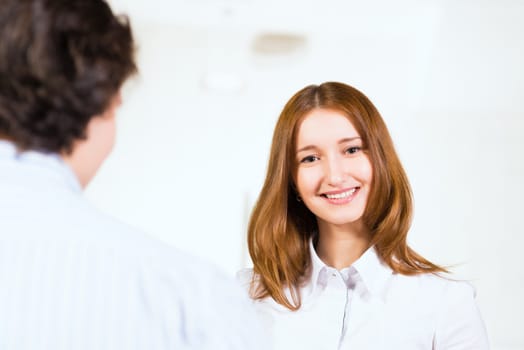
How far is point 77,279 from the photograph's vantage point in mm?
528

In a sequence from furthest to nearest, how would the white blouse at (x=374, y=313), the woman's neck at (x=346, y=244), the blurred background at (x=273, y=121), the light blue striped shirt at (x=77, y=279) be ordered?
the blurred background at (x=273, y=121), the woman's neck at (x=346, y=244), the white blouse at (x=374, y=313), the light blue striped shirt at (x=77, y=279)

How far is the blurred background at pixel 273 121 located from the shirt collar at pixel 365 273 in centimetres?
175

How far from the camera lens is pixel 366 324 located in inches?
47.3

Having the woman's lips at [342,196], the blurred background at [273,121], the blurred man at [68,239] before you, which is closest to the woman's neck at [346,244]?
the woman's lips at [342,196]

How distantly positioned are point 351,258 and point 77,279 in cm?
86

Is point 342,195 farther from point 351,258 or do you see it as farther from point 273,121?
point 273,121

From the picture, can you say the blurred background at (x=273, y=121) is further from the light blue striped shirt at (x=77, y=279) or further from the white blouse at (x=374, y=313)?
the light blue striped shirt at (x=77, y=279)

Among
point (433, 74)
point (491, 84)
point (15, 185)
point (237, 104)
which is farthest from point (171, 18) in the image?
point (15, 185)

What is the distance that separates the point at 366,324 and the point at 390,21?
207cm

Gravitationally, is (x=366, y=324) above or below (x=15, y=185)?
below

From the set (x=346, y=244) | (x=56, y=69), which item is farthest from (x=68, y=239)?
(x=346, y=244)

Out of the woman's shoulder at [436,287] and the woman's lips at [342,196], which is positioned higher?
the woman's lips at [342,196]

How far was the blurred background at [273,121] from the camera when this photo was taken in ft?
9.51

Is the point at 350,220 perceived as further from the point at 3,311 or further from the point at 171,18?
the point at 171,18
